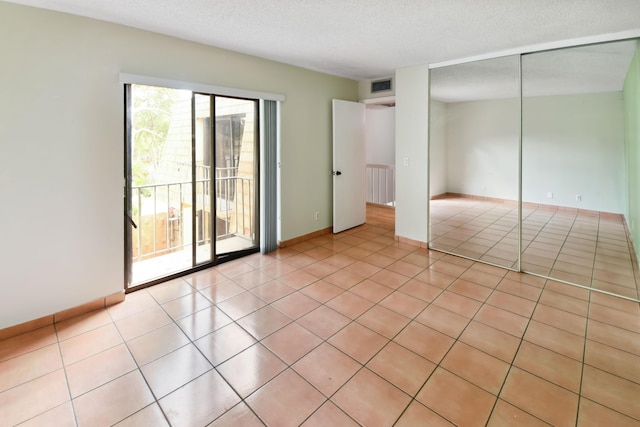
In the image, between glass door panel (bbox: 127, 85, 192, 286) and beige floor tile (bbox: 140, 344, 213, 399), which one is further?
glass door panel (bbox: 127, 85, 192, 286)

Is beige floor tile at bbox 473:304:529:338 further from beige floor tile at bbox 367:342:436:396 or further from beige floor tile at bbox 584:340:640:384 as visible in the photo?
beige floor tile at bbox 367:342:436:396

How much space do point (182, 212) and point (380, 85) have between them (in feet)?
11.7

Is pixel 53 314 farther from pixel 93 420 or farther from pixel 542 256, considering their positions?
pixel 542 256

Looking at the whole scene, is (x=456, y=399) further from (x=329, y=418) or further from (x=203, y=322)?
(x=203, y=322)

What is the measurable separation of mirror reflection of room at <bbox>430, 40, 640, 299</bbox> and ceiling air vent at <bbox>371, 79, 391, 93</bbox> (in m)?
0.89

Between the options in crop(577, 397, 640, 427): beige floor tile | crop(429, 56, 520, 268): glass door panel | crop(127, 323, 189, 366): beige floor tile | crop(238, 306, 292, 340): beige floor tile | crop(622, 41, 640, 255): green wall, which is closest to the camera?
crop(577, 397, 640, 427): beige floor tile

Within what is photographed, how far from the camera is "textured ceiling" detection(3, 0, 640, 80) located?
7.68 ft

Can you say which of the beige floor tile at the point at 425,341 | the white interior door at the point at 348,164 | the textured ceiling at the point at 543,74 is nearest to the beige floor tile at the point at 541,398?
the beige floor tile at the point at 425,341

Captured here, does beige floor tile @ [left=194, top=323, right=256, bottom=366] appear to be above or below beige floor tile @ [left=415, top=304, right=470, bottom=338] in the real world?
below

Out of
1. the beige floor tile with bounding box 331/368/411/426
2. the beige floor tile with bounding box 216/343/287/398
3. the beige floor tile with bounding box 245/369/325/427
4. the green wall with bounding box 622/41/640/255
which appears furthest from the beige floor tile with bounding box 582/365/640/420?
the green wall with bounding box 622/41/640/255

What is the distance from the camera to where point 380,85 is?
4957 millimetres

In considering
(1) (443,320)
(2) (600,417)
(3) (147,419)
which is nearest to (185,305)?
(3) (147,419)

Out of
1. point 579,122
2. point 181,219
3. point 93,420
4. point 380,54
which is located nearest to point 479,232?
point 579,122

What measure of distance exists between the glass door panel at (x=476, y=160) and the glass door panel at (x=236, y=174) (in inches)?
96.2
